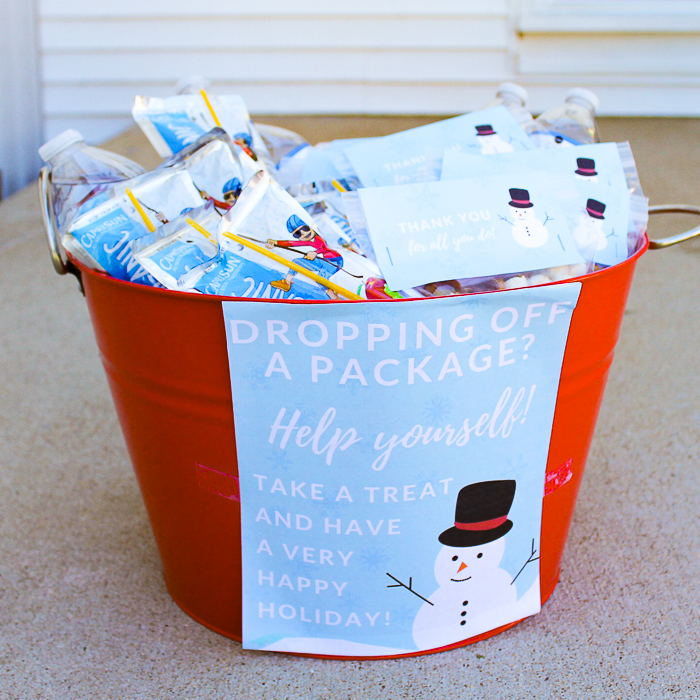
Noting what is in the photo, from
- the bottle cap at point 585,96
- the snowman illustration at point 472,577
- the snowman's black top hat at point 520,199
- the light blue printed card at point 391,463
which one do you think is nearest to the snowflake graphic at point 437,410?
the light blue printed card at point 391,463

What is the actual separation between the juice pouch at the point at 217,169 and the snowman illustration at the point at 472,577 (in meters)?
0.45

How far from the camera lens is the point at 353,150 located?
93 centimetres

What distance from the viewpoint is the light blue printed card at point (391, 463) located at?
683 mm

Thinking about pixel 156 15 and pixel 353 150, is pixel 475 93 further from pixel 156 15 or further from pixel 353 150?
pixel 353 150

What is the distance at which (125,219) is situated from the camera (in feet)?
2.56

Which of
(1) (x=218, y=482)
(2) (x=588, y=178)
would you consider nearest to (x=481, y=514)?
(1) (x=218, y=482)

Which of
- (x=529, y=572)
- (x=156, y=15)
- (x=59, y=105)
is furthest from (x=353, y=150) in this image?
(x=59, y=105)

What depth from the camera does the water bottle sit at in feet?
3.22

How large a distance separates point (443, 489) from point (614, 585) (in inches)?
16.8

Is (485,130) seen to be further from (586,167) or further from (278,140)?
(278,140)

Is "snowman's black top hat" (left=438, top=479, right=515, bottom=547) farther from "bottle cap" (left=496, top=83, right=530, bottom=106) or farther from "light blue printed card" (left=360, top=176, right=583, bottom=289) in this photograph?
"bottle cap" (left=496, top=83, right=530, bottom=106)

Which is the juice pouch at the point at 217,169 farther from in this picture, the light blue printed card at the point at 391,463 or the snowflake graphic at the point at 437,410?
the snowflake graphic at the point at 437,410

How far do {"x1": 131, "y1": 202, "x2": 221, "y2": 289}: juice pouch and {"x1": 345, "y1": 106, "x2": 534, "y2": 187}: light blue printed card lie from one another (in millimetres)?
237

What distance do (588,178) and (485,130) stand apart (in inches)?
7.0
